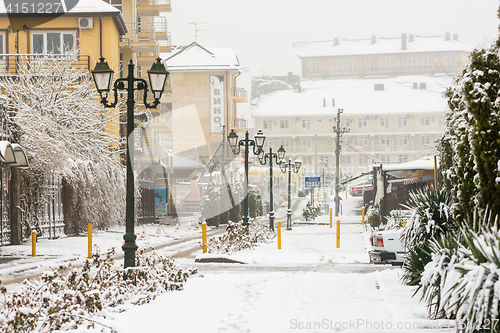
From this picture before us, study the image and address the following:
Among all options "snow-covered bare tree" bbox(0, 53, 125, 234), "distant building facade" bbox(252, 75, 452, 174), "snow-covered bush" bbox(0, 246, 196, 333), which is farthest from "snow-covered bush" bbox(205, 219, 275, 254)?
"distant building facade" bbox(252, 75, 452, 174)

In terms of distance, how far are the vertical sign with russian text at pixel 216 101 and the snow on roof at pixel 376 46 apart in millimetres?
61681

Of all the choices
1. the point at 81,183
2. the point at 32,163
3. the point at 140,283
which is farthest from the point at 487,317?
the point at 81,183

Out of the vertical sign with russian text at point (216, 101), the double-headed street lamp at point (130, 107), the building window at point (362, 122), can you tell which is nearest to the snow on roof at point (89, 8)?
the double-headed street lamp at point (130, 107)

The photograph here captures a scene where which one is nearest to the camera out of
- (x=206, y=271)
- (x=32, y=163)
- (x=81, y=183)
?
(x=206, y=271)

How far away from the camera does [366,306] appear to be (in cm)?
833

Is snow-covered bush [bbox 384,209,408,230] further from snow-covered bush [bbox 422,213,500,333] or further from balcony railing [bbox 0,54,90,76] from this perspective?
balcony railing [bbox 0,54,90,76]

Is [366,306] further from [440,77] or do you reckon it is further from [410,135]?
[440,77]

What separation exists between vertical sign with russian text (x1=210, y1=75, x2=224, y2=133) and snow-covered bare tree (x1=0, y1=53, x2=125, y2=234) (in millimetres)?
35598

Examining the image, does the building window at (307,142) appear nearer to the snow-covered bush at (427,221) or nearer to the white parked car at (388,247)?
the white parked car at (388,247)

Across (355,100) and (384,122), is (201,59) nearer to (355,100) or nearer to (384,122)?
(355,100)

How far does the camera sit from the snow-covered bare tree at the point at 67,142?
21594 mm

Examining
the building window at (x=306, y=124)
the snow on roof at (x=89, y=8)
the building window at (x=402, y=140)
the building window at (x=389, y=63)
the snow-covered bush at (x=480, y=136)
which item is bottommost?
the building window at (x=402, y=140)

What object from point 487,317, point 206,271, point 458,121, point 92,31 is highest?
point 92,31

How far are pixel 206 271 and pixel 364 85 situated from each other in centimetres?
9153
